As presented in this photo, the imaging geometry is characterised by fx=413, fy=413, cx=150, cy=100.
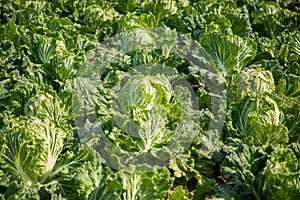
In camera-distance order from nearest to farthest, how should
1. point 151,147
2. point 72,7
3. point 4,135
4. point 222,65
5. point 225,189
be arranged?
point 225,189, point 4,135, point 151,147, point 222,65, point 72,7

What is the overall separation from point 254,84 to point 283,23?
2.88 meters

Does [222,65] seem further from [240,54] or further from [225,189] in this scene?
[225,189]

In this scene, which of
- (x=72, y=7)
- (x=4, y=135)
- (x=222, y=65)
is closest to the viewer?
(x=4, y=135)

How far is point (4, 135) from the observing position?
5016 mm

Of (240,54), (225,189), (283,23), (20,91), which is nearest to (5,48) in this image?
(20,91)

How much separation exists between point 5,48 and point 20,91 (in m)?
1.72

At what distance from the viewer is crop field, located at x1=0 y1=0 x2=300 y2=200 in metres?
4.70

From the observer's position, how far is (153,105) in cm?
593

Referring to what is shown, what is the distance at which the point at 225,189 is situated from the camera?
467cm

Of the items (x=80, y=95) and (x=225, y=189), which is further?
(x=80, y=95)

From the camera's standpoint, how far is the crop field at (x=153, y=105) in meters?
4.70

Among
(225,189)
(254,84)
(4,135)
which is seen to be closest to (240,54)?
(254,84)

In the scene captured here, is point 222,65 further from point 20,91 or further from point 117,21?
point 20,91

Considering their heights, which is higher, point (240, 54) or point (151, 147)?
point (240, 54)
